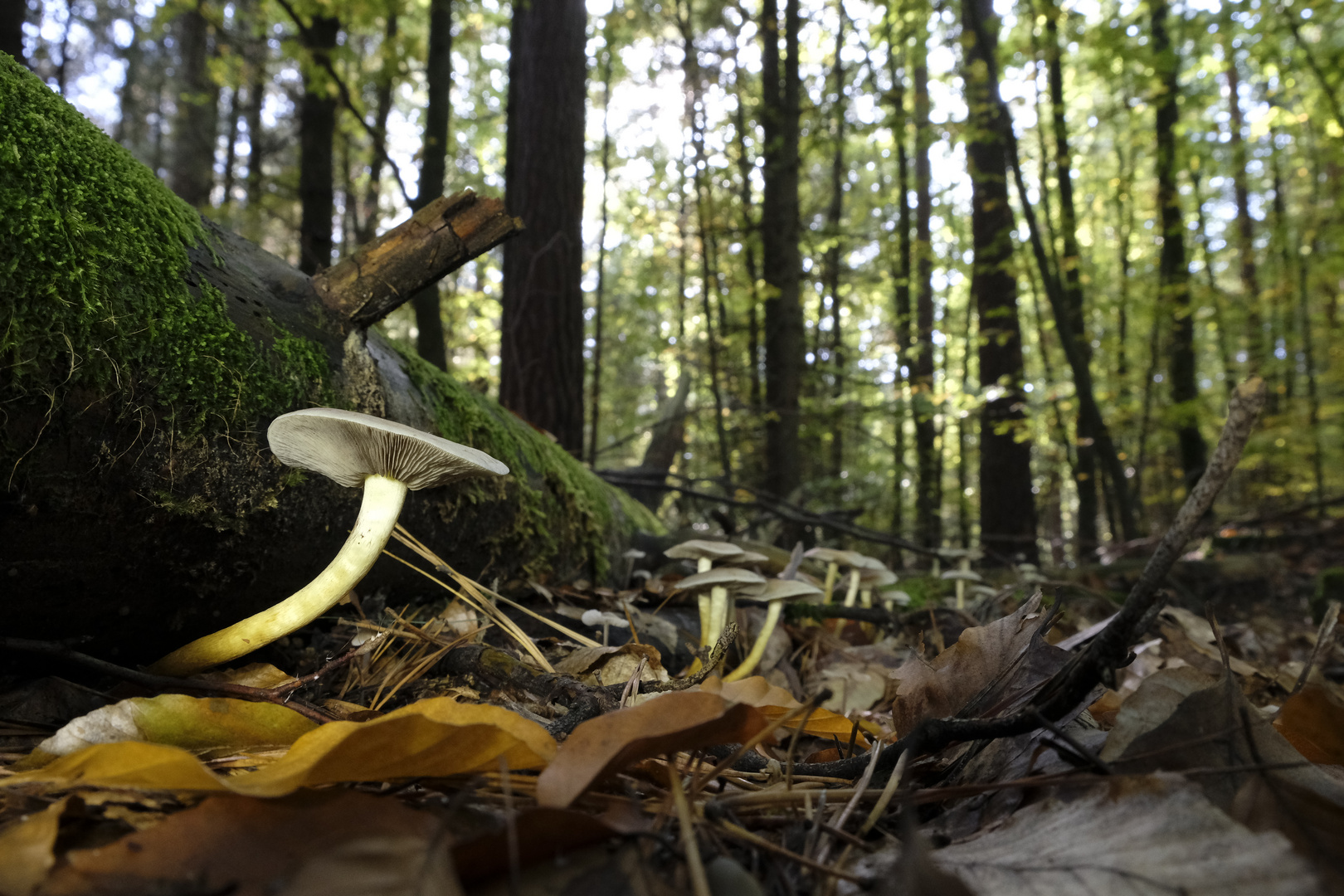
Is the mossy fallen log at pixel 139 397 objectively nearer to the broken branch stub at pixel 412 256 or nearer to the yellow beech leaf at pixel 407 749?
the broken branch stub at pixel 412 256

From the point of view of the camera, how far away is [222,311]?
1.54 meters

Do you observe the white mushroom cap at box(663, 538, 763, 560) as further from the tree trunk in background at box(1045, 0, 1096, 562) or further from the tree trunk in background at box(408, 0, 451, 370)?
the tree trunk in background at box(1045, 0, 1096, 562)

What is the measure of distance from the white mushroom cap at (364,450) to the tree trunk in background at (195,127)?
1313 cm

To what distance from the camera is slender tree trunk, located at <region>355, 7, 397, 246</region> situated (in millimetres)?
6926

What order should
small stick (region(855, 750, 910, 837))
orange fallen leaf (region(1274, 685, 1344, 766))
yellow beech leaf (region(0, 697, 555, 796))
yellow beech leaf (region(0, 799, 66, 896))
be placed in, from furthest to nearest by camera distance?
orange fallen leaf (region(1274, 685, 1344, 766))
small stick (region(855, 750, 910, 837))
yellow beech leaf (region(0, 697, 555, 796))
yellow beech leaf (region(0, 799, 66, 896))

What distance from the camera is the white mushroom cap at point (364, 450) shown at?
130 centimetres

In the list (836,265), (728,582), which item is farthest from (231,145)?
(728,582)

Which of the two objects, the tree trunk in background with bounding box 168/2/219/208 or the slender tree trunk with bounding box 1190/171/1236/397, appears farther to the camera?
the tree trunk in background with bounding box 168/2/219/208

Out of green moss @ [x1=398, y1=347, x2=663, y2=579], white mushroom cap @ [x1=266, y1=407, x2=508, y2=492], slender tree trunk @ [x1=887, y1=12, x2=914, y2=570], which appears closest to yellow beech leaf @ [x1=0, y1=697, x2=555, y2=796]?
white mushroom cap @ [x1=266, y1=407, x2=508, y2=492]

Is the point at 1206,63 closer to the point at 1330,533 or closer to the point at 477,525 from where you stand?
the point at 1330,533

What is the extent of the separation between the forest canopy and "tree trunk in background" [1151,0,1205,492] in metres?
0.05

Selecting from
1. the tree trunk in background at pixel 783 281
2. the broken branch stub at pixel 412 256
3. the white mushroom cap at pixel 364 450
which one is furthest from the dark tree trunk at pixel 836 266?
Answer: the white mushroom cap at pixel 364 450

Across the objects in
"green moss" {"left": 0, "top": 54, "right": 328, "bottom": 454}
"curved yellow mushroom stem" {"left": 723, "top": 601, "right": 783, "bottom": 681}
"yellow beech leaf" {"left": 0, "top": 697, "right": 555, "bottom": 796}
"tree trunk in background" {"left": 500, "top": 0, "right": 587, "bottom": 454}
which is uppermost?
"tree trunk in background" {"left": 500, "top": 0, "right": 587, "bottom": 454}

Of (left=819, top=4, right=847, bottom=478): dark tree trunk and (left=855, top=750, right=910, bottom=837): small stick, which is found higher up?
(left=819, top=4, right=847, bottom=478): dark tree trunk
